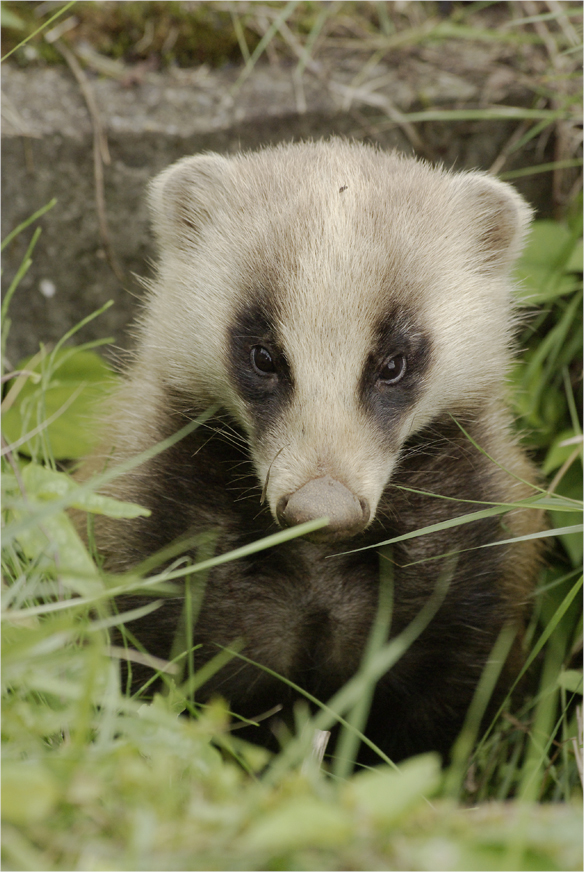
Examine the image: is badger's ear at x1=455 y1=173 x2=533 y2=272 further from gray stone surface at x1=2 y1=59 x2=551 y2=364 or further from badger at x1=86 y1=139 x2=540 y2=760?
gray stone surface at x1=2 y1=59 x2=551 y2=364

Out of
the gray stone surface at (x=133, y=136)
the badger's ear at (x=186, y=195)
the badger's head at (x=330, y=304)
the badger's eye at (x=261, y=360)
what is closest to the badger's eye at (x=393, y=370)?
the badger's head at (x=330, y=304)

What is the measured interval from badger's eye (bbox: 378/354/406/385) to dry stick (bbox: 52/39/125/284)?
1832 millimetres

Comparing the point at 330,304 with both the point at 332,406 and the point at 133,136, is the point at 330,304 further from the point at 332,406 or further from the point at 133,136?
the point at 133,136

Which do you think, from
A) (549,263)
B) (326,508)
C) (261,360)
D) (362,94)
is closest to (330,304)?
(261,360)

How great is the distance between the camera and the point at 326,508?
1.93 meters

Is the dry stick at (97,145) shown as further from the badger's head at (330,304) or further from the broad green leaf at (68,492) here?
the broad green leaf at (68,492)

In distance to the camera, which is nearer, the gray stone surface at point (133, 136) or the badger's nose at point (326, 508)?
the badger's nose at point (326, 508)

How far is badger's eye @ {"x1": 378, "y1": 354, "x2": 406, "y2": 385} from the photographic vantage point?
7.82 ft

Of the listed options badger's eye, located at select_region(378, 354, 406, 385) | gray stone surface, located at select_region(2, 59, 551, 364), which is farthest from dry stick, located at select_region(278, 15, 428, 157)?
badger's eye, located at select_region(378, 354, 406, 385)

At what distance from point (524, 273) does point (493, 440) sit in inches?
38.4

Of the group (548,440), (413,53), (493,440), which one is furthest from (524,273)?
(413,53)

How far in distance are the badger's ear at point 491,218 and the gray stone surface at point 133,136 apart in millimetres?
1201

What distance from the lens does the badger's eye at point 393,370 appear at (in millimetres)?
2383

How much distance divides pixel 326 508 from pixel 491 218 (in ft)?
4.43
